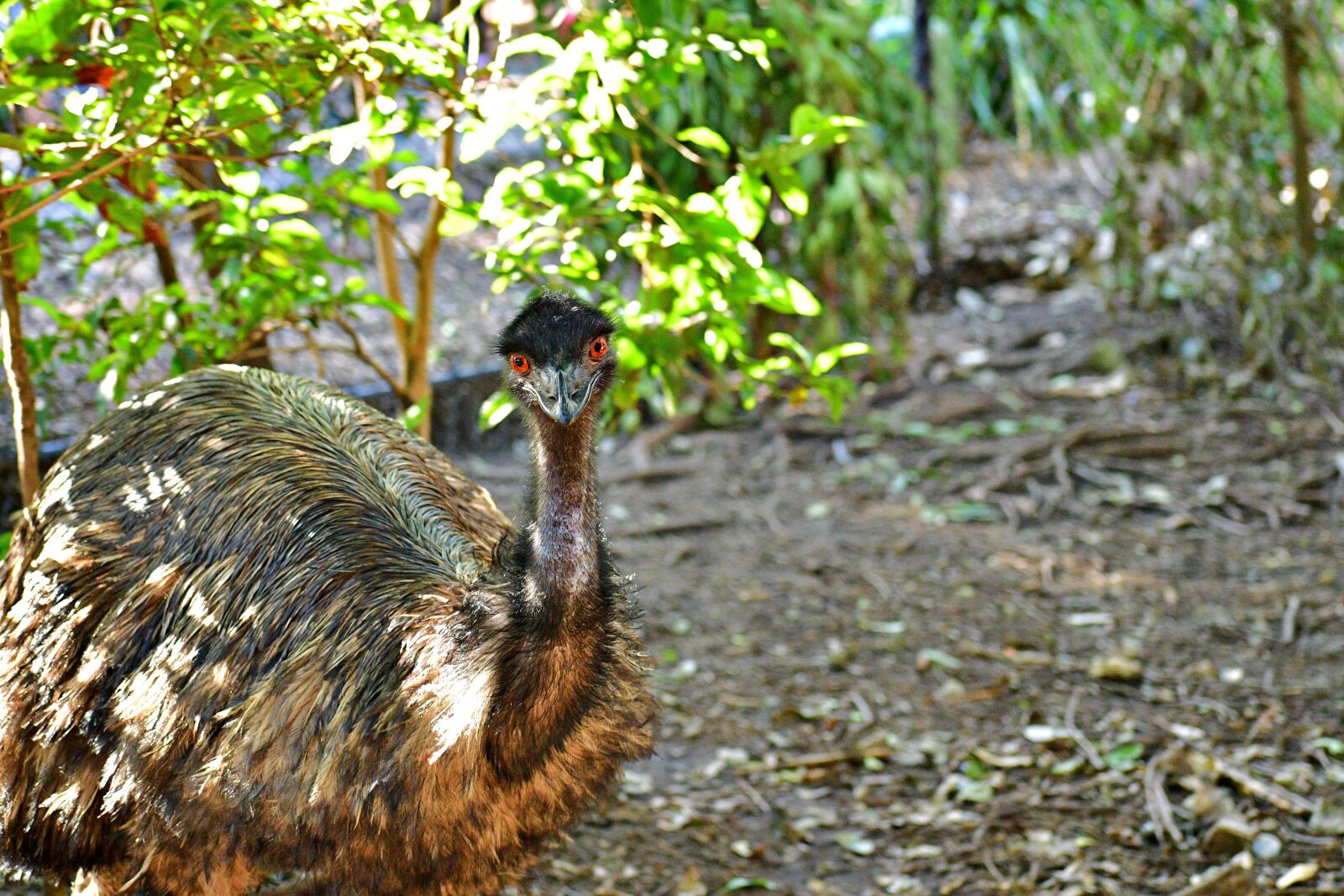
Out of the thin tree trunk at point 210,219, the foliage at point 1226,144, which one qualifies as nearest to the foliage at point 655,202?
the thin tree trunk at point 210,219

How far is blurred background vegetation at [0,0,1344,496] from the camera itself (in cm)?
269

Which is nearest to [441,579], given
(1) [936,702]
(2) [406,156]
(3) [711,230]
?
(3) [711,230]

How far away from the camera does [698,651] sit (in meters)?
4.75

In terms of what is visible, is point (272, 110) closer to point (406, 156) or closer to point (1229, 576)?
point (406, 156)

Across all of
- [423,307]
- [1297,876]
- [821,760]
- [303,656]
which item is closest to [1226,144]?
[821,760]

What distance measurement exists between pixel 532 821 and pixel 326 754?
393 millimetres

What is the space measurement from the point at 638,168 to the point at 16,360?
137 centimetres

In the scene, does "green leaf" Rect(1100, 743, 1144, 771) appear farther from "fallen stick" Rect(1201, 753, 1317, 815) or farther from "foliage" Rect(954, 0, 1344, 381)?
"foliage" Rect(954, 0, 1344, 381)

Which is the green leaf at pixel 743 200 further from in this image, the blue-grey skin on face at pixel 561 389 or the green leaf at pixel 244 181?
the green leaf at pixel 244 181

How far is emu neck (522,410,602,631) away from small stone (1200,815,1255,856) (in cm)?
192

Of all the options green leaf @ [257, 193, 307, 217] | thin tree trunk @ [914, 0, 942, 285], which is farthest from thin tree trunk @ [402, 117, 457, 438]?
thin tree trunk @ [914, 0, 942, 285]

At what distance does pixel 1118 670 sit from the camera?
14.5 feet

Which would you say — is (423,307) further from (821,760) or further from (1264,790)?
(1264,790)

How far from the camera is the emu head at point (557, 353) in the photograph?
2.41m
